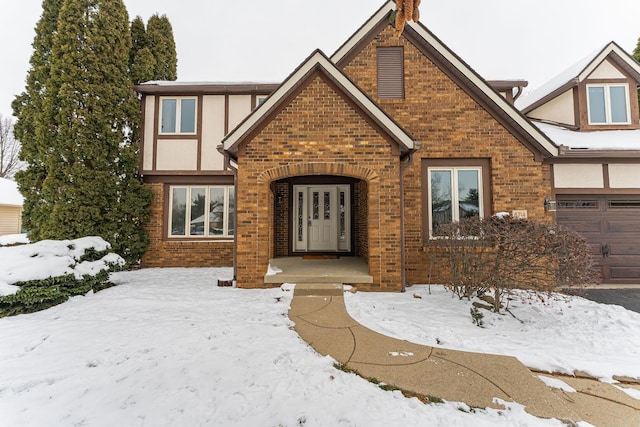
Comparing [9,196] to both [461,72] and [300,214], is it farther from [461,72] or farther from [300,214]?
[461,72]

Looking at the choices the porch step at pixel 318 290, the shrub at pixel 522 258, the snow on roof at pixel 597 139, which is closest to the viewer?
the shrub at pixel 522 258

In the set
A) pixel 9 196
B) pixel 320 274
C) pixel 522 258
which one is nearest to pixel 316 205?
pixel 320 274

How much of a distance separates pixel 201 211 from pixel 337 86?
638 centimetres

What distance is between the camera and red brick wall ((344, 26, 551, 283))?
274 inches

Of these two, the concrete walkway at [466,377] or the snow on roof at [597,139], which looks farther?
the snow on roof at [597,139]

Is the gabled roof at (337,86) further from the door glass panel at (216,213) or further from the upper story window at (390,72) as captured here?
the door glass panel at (216,213)

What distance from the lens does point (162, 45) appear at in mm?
11117

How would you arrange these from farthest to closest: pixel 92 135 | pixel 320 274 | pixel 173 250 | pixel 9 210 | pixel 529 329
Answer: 1. pixel 9 210
2. pixel 173 250
3. pixel 92 135
4. pixel 320 274
5. pixel 529 329

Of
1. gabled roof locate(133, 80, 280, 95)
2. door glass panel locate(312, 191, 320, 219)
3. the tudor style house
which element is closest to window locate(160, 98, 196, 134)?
the tudor style house

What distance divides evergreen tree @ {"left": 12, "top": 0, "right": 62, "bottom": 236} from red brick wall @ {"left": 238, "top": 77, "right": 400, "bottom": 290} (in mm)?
6742

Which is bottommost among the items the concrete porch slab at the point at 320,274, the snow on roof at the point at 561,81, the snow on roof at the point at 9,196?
the concrete porch slab at the point at 320,274

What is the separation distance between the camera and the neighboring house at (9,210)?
60.4ft

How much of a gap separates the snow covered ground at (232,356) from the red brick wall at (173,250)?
11.8ft

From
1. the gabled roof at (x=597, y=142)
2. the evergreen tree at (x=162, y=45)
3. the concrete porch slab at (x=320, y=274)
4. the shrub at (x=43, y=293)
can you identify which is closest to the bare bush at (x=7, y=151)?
the evergreen tree at (x=162, y=45)
